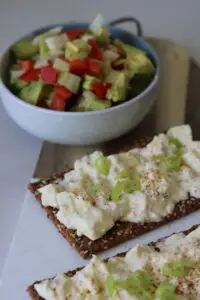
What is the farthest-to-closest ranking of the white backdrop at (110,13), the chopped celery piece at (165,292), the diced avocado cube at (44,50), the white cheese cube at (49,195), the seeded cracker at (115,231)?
the white backdrop at (110,13) → the diced avocado cube at (44,50) → the white cheese cube at (49,195) → the seeded cracker at (115,231) → the chopped celery piece at (165,292)

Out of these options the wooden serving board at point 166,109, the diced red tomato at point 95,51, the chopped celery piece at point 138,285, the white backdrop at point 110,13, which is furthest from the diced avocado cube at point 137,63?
the chopped celery piece at point 138,285

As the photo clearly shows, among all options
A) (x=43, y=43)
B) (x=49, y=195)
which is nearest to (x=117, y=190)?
(x=49, y=195)

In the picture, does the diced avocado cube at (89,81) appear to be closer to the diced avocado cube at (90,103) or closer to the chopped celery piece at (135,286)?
the diced avocado cube at (90,103)

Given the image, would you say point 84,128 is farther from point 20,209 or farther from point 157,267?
point 157,267

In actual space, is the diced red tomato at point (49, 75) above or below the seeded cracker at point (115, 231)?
above

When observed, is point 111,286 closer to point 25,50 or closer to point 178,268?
point 178,268

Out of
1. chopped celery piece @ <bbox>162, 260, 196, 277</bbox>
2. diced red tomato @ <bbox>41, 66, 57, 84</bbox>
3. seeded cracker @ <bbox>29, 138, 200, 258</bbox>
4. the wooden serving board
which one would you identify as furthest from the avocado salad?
chopped celery piece @ <bbox>162, 260, 196, 277</bbox>
